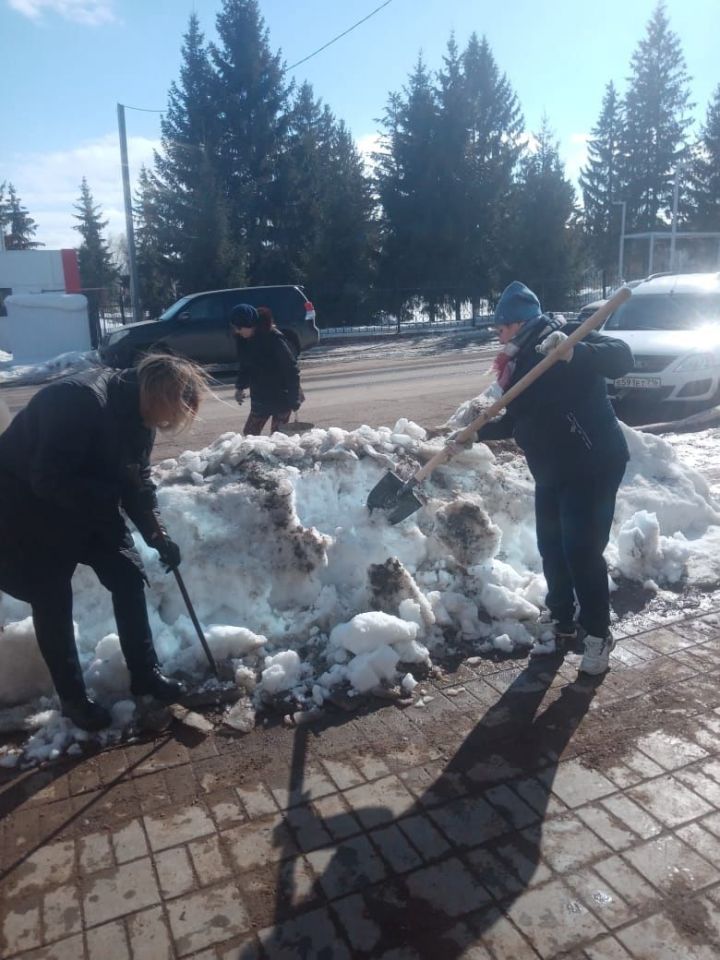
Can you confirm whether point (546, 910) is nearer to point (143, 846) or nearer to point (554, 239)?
point (143, 846)

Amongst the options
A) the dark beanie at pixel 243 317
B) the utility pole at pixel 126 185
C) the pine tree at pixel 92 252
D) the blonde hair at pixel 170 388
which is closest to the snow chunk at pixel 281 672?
the blonde hair at pixel 170 388

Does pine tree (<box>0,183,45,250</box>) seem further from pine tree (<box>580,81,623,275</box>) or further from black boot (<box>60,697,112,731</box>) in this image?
black boot (<box>60,697,112,731</box>)

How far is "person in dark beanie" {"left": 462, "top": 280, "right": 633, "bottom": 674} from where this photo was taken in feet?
12.5

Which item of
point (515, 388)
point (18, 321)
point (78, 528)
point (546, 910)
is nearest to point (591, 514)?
point (515, 388)

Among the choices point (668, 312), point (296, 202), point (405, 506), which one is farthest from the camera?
point (296, 202)

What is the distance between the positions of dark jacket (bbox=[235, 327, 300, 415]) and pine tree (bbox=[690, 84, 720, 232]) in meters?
47.9

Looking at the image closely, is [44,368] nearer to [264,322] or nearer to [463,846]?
[264,322]

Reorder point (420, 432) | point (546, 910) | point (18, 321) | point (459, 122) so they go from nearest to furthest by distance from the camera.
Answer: point (546, 910)
point (420, 432)
point (18, 321)
point (459, 122)

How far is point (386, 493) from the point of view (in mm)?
4875

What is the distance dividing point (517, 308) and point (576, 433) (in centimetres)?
68

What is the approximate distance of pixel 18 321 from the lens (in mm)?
21594

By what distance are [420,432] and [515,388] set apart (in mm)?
2376

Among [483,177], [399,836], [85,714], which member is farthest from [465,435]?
[483,177]

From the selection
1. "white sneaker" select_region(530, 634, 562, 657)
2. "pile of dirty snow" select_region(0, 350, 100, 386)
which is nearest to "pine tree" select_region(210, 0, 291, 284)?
"pile of dirty snow" select_region(0, 350, 100, 386)
